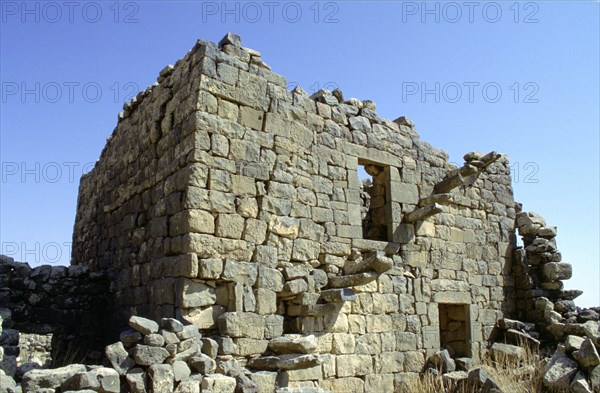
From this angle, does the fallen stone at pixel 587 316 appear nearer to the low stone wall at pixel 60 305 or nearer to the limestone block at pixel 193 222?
the limestone block at pixel 193 222

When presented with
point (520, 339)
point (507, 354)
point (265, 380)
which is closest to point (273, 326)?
point (265, 380)

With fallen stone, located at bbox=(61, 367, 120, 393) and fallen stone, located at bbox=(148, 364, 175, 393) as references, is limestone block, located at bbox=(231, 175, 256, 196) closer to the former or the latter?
fallen stone, located at bbox=(148, 364, 175, 393)

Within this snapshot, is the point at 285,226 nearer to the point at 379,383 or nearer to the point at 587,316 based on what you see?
the point at 379,383

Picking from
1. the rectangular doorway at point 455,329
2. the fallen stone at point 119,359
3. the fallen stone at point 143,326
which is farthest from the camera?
the rectangular doorway at point 455,329

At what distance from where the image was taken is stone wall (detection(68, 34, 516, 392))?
6598mm

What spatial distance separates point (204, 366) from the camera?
5699 mm

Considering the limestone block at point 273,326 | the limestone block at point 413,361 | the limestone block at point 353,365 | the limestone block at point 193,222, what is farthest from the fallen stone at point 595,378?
the limestone block at point 193,222

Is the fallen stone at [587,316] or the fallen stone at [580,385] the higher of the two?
the fallen stone at [587,316]

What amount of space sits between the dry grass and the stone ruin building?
0.98ft

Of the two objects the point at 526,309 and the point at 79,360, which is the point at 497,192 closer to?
the point at 526,309

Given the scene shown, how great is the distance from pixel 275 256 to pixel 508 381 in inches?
155

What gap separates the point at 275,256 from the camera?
7102 millimetres

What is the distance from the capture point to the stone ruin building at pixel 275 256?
644 cm

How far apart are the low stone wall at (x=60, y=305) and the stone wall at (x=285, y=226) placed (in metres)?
0.51
